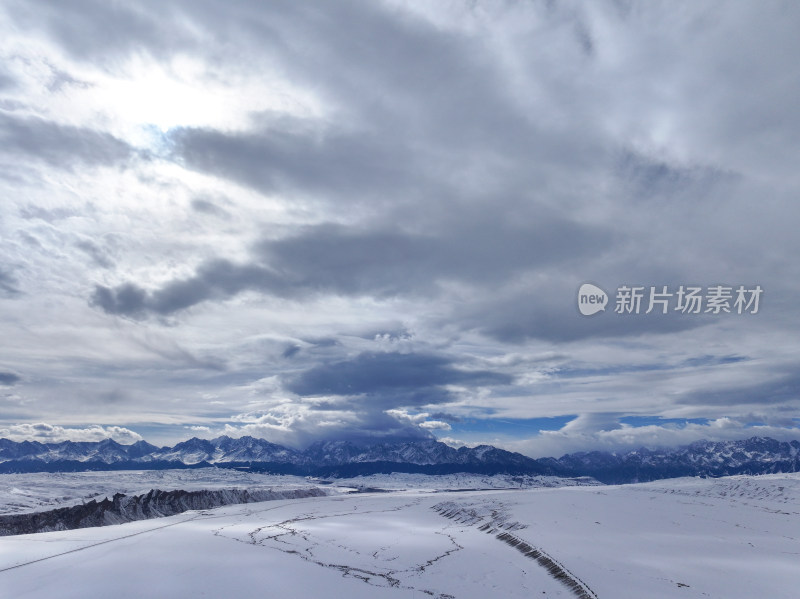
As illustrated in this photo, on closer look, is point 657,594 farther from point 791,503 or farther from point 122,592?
point 791,503

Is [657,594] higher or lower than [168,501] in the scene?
higher

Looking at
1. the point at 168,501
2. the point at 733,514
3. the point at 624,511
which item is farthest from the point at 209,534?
the point at 168,501

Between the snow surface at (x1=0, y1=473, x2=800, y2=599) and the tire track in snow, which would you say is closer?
the tire track in snow

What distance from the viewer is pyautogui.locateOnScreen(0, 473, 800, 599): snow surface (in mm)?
33406

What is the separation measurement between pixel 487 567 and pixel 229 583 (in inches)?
811

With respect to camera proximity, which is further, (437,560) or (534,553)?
(437,560)

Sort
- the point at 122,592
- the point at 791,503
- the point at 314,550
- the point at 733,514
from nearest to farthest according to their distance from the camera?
the point at 122,592 → the point at 314,550 → the point at 733,514 → the point at 791,503

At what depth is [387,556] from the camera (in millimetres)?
46219

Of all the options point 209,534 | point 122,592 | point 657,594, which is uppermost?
point 657,594

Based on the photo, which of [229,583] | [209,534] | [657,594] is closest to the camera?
[657,594]

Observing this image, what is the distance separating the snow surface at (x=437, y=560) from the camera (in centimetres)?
3341

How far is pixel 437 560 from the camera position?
43.7 metres

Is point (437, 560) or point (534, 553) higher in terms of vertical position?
point (534, 553)

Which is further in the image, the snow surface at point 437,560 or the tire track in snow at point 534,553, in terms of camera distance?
the snow surface at point 437,560
